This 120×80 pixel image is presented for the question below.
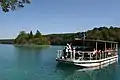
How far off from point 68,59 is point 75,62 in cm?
111

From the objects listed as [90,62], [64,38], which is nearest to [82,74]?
[90,62]

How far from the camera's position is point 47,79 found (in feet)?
72.6

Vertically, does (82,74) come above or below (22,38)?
below

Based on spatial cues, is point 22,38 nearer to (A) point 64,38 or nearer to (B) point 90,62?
(A) point 64,38

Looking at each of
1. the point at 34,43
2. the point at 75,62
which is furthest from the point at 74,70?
the point at 34,43

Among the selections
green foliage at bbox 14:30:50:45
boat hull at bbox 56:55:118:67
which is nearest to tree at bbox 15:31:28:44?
green foliage at bbox 14:30:50:45

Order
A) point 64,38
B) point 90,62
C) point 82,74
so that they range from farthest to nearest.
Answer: point 64,38 → point 90,62 → point 82,74

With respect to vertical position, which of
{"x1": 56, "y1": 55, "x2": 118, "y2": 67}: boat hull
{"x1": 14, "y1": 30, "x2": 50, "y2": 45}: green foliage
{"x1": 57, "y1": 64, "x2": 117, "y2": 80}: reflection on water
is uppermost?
{"x1": 14, "y1": 30, "x2": 50, "y2": 45}: green foliage

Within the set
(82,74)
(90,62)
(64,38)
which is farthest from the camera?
(64,38)

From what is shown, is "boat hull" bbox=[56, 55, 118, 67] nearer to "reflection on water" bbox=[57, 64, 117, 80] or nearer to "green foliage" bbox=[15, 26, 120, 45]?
"reflection on water" bbox=[57, 64, 117, 80]

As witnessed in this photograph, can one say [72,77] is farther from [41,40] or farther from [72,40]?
[41,40]

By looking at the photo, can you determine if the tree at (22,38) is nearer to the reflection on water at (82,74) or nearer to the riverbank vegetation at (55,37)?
the riverbank vegetation at (55,37)

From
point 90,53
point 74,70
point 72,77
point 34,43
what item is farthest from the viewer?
point 34,43

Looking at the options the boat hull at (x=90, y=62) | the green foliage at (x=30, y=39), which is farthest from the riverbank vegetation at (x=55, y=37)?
the boat hull at (x=90, y=62)
